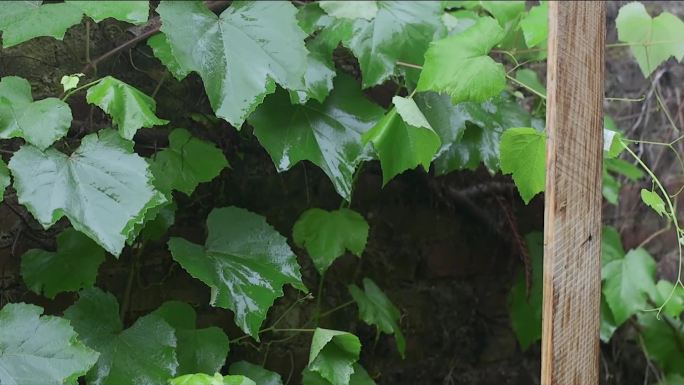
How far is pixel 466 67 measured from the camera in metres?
1.15

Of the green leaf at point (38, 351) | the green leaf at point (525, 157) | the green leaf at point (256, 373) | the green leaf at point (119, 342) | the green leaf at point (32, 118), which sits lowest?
the green leaf at point (256, 373)

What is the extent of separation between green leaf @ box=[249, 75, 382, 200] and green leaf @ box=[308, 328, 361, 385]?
0.24m

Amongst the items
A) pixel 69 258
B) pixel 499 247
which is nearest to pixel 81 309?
pixel 69 258

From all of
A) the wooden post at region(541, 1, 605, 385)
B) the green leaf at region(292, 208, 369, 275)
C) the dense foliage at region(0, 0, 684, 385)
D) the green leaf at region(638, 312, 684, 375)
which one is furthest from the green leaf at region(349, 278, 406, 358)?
Answer: the green leaf at region(638, 312, 684, 375)

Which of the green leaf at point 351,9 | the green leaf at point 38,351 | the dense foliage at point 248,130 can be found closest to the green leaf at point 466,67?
the dense foliage at point 248,130

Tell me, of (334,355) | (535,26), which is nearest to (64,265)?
(334,355)

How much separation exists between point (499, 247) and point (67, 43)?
1.07 metres

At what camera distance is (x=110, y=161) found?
105cm

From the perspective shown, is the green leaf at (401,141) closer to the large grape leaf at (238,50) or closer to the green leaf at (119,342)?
the large grape leaf at (238,50)

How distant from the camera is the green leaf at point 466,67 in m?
1.14

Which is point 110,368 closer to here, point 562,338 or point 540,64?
point 562,338

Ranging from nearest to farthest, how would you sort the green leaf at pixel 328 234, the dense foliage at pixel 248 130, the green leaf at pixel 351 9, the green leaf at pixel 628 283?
1. the dense foliage at pixel 248 130
2. the green leaf at pixel 351 9
3. the green leaf at pixel 328 234
4. the green leaf at pixel 628 283

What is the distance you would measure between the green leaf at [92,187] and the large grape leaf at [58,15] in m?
0.17

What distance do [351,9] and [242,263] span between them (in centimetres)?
49
